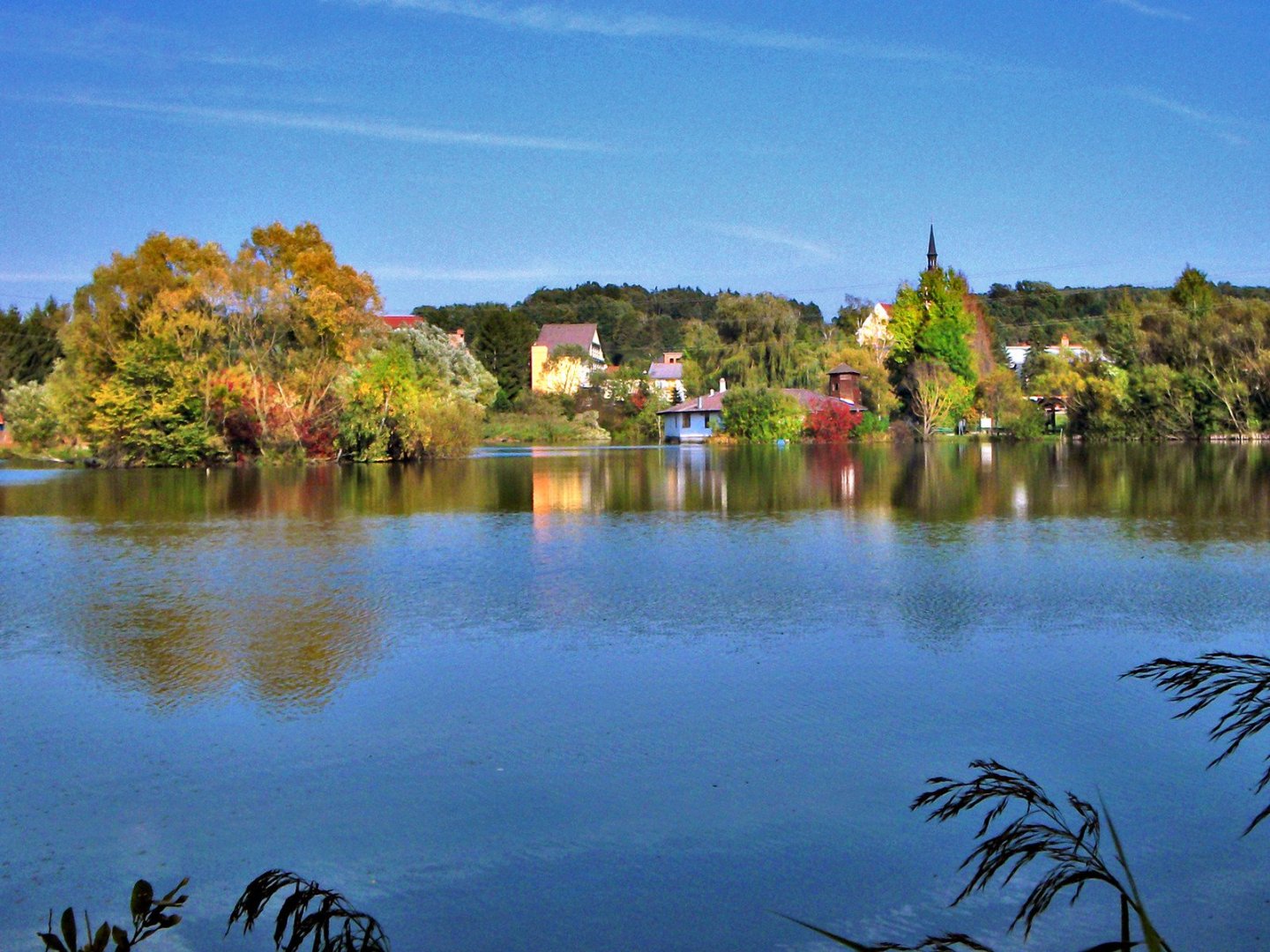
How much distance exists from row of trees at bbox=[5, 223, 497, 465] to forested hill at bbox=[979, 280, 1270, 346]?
97.9 metres

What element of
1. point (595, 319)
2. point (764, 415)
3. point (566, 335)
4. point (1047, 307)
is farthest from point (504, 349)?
point (1047, 307)

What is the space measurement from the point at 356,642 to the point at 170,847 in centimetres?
518

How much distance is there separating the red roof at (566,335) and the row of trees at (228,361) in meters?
66.9

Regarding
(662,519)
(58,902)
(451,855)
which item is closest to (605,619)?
(451,855)

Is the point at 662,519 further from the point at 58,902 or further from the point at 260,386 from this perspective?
the point at 260,386

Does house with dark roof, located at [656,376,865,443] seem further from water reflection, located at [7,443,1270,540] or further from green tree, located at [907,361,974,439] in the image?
water reflection, located at [7,443,1270,540]

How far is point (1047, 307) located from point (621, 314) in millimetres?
51288

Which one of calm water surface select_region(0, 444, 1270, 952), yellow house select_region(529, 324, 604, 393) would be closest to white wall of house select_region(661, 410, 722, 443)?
yellow house select_region(529, 324, 604, 393)

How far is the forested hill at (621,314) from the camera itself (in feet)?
429

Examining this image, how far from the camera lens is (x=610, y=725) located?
337 inches

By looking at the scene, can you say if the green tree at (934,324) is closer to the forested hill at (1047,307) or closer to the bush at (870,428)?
the bush at (870,428)

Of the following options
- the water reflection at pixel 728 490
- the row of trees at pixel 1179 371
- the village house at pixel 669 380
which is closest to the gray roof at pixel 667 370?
the village house at pixel 669 380

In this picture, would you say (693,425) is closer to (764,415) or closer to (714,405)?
(714,405)

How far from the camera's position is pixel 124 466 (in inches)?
1868
